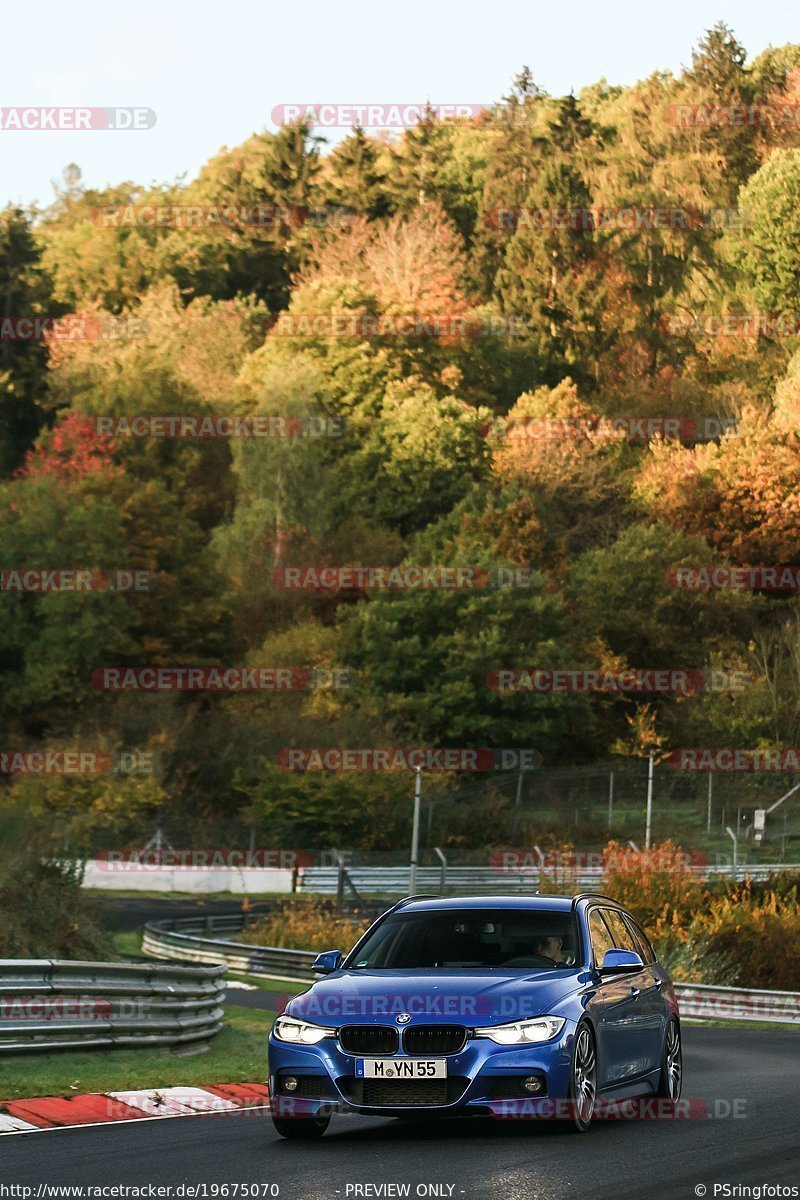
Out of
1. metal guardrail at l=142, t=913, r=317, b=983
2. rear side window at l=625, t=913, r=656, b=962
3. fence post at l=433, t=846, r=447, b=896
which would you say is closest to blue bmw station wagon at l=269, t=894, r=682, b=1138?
rear side window at l=625, t=913, r=656, b=962

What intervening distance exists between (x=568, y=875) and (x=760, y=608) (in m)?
37.0

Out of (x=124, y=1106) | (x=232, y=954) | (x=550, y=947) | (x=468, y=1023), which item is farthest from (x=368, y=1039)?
(x=232, y=954)

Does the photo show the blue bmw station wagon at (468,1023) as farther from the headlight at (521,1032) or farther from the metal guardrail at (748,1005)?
the metal guardrail at (748,1005)

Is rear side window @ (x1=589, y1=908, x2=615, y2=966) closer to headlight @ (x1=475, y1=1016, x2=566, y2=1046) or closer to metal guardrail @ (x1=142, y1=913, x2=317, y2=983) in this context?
headlight @ (x1=475, y1=1016, x2=566, y2=1046)

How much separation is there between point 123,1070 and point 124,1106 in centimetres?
190

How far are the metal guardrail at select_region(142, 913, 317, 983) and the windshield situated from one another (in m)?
15.4

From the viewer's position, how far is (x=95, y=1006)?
1630 centimetres

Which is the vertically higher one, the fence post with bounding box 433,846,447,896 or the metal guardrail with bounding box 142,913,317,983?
the metal guardrail with bounding box 142,913,317,983

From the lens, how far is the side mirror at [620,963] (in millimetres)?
12320

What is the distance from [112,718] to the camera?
215 feet

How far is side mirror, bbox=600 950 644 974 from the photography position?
12.3 m

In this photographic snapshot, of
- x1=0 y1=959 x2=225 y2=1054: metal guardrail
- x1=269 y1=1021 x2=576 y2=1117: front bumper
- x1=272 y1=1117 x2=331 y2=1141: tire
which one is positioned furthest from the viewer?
x1=0 y1=959 x2=225 y2=1054: metal guardrail

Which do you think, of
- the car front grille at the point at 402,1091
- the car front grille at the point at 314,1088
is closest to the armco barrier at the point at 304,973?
the car front grille at the point at 314,1088

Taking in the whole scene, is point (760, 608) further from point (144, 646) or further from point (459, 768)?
point (144, 646)
